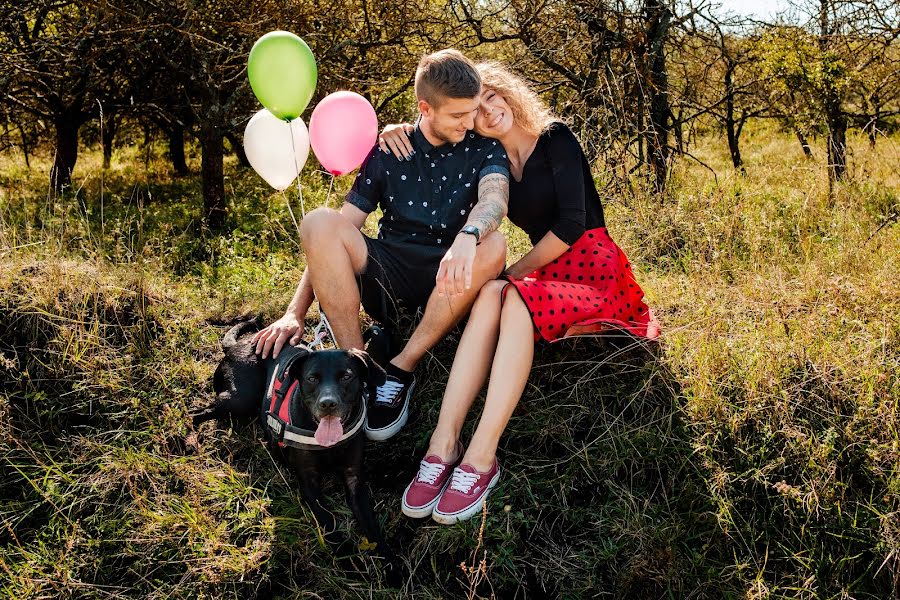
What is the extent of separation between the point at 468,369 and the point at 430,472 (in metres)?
0.41

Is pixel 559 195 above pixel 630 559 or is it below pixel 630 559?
above

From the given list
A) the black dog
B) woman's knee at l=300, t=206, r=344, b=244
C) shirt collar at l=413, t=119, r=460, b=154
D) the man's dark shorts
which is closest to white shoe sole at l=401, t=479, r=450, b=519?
the black dog

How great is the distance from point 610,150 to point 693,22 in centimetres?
125

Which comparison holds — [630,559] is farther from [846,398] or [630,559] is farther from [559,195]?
[559,195]

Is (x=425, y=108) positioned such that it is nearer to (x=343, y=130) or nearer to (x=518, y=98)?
(x=518, y=98)

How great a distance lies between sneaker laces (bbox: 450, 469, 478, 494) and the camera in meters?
2.38

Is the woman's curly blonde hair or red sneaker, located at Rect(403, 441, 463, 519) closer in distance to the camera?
red sneaker, located at Rect(403, 441, 463, 519)

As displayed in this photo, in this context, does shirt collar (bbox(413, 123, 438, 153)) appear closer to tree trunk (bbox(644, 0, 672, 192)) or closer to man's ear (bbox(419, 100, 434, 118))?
man's ear (bbox(419, 100, 434, 118))

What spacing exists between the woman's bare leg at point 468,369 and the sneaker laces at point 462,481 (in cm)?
11

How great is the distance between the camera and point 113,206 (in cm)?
727

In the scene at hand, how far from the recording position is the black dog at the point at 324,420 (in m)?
2.39

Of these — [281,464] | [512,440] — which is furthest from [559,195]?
[281,464]

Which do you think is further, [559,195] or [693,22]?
[693,22]

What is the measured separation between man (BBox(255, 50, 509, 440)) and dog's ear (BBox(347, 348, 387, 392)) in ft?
0.69
